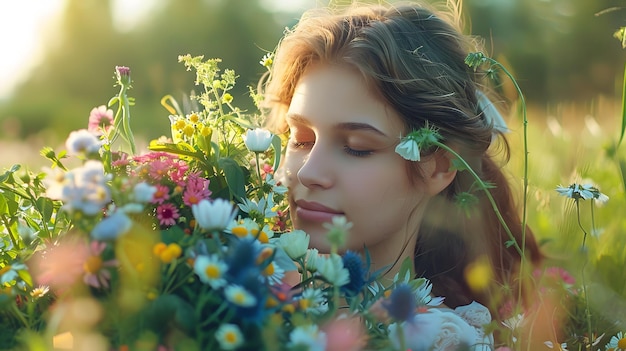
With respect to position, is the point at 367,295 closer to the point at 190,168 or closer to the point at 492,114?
the point at 190,168

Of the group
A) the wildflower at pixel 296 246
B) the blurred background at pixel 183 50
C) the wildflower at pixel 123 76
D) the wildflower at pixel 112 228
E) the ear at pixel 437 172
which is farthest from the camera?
the blurred background at pixel 183 50

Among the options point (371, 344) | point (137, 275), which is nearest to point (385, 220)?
point (371, 344)

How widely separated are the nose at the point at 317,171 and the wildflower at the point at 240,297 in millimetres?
856

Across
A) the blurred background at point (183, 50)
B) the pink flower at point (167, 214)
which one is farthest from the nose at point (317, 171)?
the blurred background at point (183, 50)

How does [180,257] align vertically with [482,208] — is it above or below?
above

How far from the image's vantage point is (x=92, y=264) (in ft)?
3.75

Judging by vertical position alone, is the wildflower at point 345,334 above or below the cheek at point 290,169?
below

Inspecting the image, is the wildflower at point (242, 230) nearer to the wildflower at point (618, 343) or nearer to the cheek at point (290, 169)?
the cheek at point (290, 169)

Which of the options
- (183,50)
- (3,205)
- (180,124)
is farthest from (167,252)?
(183,50)

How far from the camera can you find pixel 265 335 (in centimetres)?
110

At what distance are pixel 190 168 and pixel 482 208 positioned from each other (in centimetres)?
111

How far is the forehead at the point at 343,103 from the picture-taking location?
6.63 ft

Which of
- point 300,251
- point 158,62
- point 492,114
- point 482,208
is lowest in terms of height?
point 158,62

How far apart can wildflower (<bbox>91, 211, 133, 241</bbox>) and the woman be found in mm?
919
